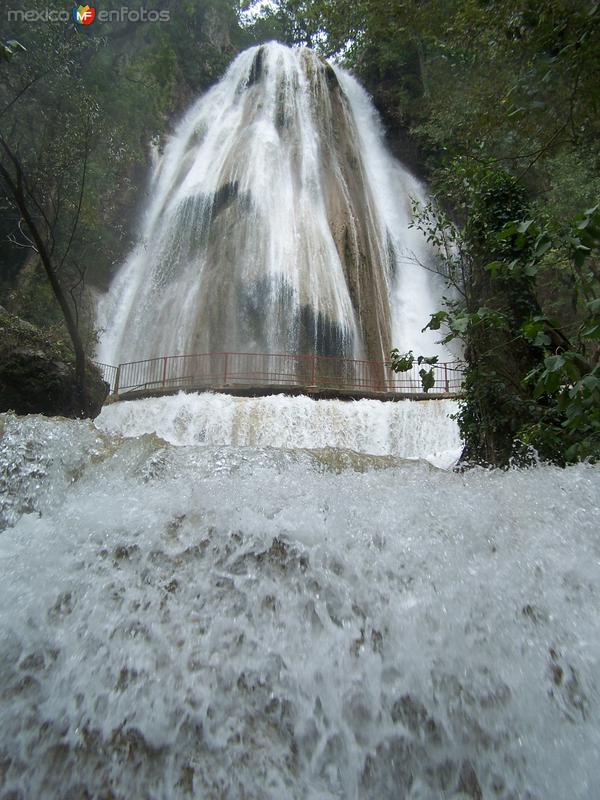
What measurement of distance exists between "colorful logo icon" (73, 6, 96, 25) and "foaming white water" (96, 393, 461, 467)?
10222 mm

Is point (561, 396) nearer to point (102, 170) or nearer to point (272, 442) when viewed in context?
point (272, 442)

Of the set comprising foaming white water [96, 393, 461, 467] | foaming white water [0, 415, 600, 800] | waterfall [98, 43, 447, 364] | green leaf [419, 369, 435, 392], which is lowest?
foaming white water [0, 415, 600, 800]

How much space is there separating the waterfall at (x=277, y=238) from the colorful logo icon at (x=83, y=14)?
5.34 metres

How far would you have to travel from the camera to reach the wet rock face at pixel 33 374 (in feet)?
29.8

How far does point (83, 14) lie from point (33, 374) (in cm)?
1203

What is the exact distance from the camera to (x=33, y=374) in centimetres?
930

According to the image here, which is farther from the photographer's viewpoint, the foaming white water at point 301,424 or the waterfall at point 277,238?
the waterfall at point 277,238

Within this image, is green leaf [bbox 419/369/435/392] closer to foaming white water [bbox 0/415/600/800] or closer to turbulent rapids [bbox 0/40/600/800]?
turbulent rapids [bbox 0/40/600/800]

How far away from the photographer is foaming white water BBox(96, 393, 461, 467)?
1034 centimetres

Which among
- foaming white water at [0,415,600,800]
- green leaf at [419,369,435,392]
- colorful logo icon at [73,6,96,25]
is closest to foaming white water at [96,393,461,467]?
green leaf at [419,369,435,392]

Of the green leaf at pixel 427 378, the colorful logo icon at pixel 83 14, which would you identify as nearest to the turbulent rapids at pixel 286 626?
the green leaf at pixel 427 378

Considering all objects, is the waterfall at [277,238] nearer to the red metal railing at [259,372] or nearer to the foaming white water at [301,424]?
the red metal railing at [259,372]

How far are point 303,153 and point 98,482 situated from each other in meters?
18.4

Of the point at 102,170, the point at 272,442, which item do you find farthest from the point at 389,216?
the point at 272,442
